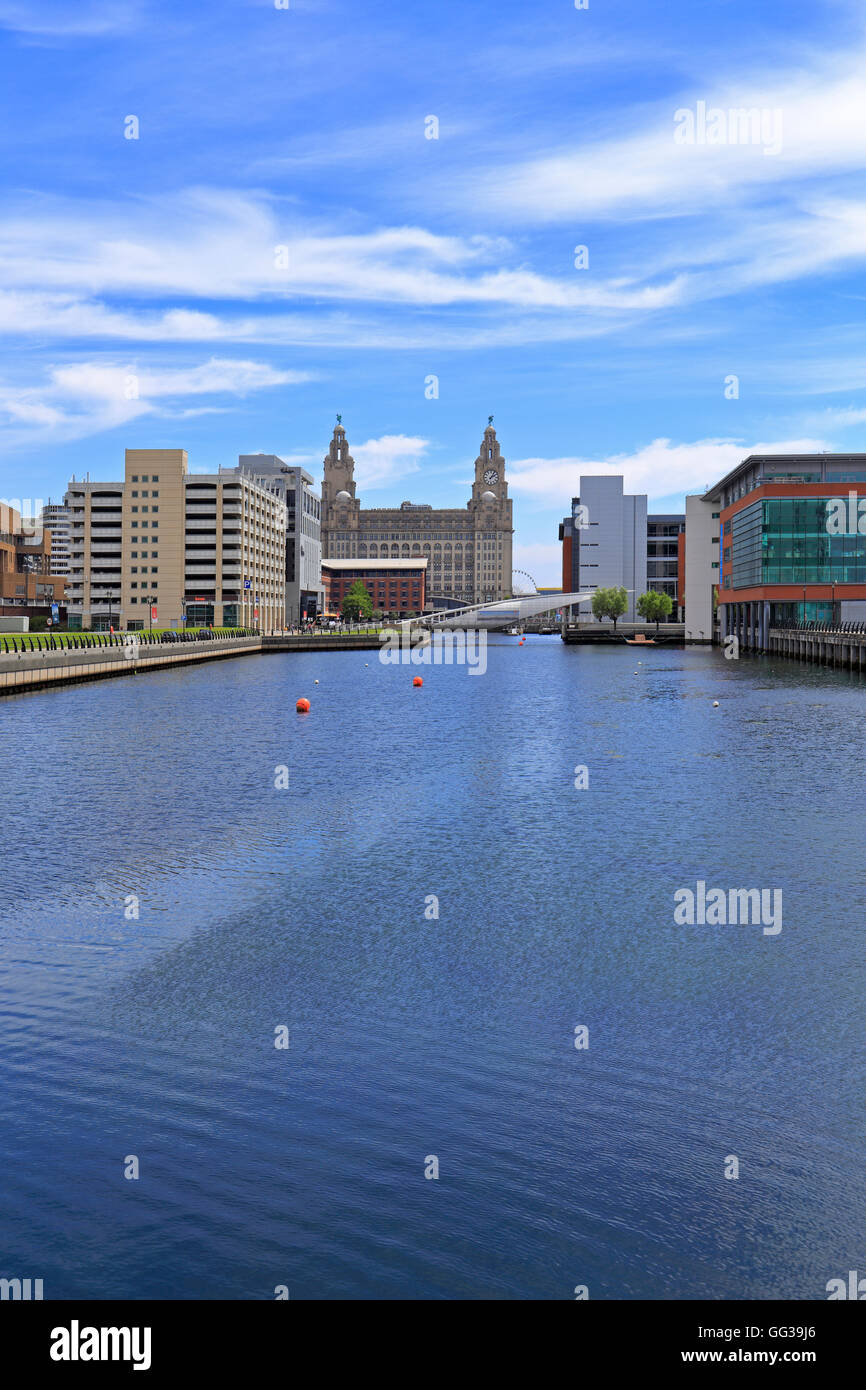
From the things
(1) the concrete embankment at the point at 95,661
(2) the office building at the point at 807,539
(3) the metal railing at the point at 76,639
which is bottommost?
(1) the concrete embankment at the point at 95,661

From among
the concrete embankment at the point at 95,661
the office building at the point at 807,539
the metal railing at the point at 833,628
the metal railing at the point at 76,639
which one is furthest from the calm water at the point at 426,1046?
the office building at the point at 807,539

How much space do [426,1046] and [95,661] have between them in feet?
312

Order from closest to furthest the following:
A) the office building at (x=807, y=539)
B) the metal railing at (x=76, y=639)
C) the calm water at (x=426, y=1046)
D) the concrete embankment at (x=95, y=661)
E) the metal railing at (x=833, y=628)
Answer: the calm water at (x=426, y=1046), the concrete embankment at (x=95, y=661), the metal railing at (x=76, y=639), the metal railing at (x=833, y=628), the office building at (x=807, y=539)

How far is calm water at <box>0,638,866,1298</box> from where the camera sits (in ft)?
37.3

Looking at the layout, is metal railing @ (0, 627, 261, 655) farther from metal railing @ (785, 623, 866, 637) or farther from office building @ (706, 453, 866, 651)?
office building @ (706, 453, 866, 651)

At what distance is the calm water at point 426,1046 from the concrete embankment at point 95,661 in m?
49.8

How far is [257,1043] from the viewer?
1650 centimetres

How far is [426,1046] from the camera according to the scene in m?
16.3

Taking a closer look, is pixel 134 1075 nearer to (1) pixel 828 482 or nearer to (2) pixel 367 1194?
(2) pixel 367 1194

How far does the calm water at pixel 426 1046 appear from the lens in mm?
11375

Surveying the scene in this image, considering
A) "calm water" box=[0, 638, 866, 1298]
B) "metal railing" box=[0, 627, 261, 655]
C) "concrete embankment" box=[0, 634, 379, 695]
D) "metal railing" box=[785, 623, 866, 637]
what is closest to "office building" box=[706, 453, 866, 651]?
"metal railing" box=[785, 623, 866, 637]

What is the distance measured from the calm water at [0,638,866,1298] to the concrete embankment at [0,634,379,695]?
49.8 m

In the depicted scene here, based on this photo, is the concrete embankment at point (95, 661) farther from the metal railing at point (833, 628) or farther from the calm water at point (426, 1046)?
the metal railing at point (833, 628)
